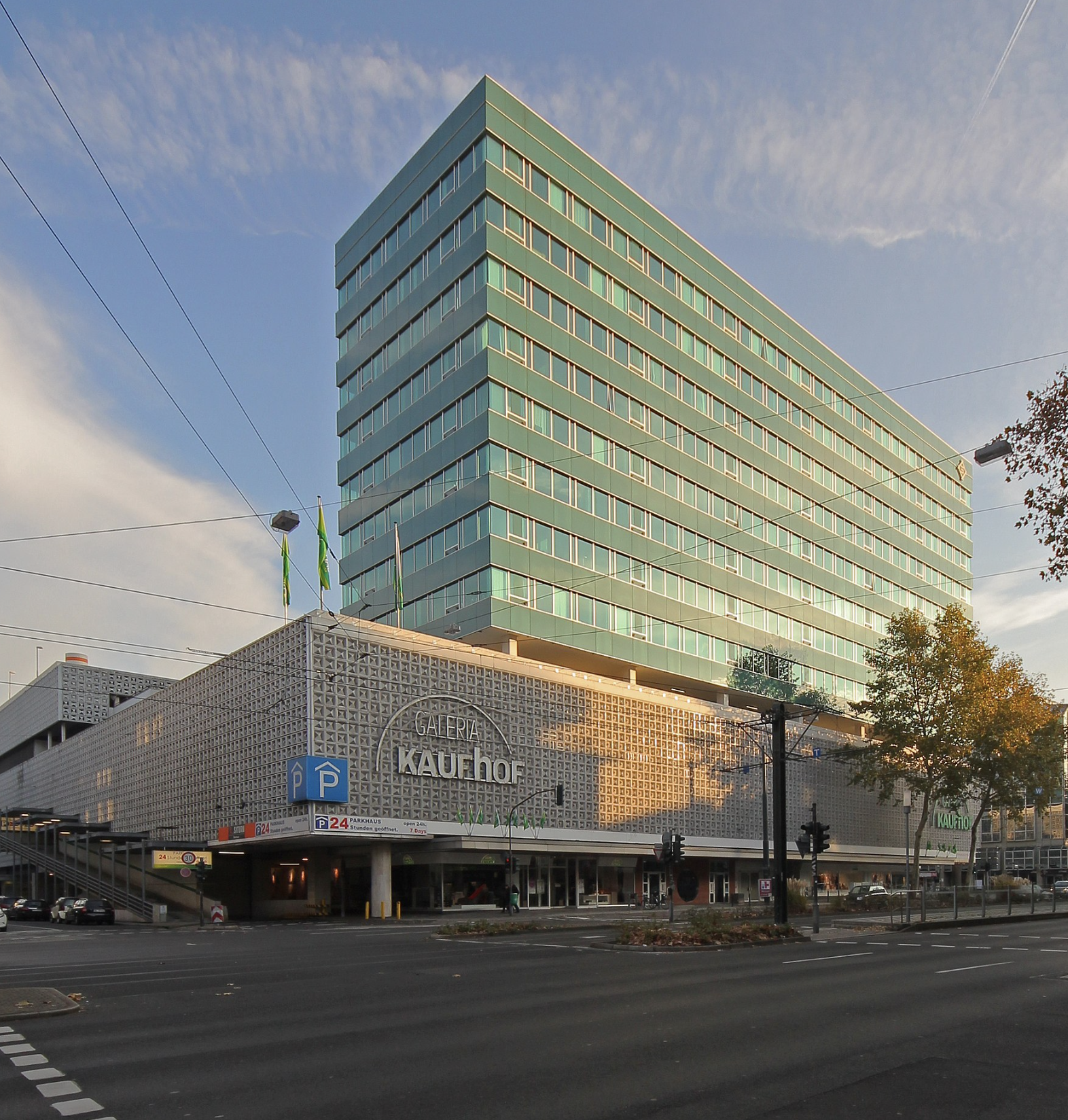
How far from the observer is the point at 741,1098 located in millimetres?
9086

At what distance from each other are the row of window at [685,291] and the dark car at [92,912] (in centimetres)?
3970

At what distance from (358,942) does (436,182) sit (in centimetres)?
4295

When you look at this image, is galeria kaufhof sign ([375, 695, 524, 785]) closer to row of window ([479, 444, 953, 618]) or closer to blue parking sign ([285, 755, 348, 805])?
blue parking sign ([285, 755, 348, 805])

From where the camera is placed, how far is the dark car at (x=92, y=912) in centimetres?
4934

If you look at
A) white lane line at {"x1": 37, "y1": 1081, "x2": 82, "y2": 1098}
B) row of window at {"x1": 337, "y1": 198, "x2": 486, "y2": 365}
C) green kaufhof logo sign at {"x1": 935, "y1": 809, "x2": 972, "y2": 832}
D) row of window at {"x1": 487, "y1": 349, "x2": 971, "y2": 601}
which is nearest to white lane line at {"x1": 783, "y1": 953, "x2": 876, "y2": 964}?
white lane line at {"x1": 37, "y1": 1081, "x2": 82, "y2": 1098}

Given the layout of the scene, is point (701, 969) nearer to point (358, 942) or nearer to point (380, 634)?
point (358, 942)

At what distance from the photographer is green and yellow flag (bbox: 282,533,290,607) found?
4441 cm

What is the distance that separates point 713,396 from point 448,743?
3222 cm

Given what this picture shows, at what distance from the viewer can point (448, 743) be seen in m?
51.0

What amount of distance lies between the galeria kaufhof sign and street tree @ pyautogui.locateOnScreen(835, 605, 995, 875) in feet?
88.7

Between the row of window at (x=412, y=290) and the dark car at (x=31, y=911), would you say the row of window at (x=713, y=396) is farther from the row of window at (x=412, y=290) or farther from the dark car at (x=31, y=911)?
the dark car at (x=31, y=911)

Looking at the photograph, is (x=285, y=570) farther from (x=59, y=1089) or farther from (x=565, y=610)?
(x=59, y=1089)

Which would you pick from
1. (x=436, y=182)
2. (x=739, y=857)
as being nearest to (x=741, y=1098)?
(x=436, y=182)

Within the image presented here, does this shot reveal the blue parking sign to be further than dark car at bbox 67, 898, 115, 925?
No
